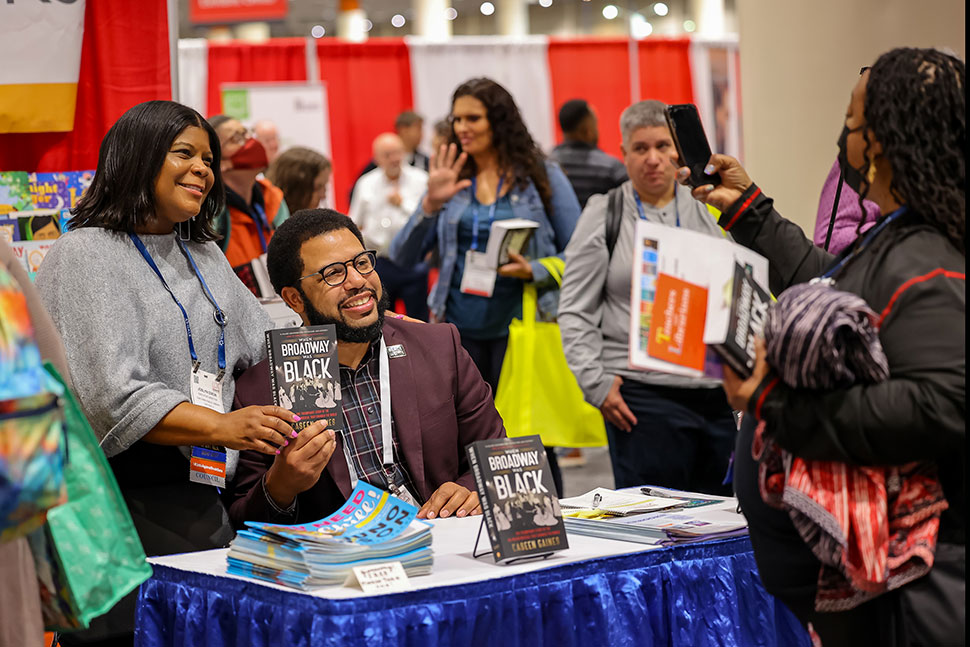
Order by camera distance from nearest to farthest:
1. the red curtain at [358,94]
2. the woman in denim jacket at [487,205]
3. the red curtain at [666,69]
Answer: the woman in denim jacket at [487,205], the red curtain at [358,94], the red curtain at [666,69]

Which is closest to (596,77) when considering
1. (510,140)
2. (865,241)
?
(510,140)

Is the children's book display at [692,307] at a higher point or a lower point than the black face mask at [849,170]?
lower

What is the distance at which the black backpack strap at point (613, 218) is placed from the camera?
154 inches

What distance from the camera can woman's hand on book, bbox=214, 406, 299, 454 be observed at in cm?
245

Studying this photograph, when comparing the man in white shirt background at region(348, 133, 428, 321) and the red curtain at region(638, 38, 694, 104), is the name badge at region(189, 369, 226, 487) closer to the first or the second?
the man in white shirt background at region(348, 133, 428, 321)

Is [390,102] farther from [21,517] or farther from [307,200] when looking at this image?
[21,517]

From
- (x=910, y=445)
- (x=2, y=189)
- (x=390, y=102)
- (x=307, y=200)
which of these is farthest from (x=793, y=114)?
(x=390, y=102)

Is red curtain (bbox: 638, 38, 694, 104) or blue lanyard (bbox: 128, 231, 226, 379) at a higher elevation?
red curtain (bbox: 638, 38, 694, 104)

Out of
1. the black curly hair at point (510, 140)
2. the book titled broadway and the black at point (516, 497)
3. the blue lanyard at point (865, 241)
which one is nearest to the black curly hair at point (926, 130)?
the blue lanyard at point (865, 241)

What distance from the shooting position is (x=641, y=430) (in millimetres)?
3842

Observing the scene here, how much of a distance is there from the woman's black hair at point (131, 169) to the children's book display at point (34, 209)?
0.63 m

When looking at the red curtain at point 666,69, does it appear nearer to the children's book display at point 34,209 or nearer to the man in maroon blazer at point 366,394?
the children's book display at point 34,209

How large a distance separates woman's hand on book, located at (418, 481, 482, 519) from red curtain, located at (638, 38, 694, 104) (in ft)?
33.9

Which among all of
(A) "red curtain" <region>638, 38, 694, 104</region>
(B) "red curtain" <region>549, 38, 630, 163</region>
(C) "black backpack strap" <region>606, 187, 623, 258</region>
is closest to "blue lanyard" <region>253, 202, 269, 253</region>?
(C) "black backpack strap" <region>606, 187, 623, 258</region>
